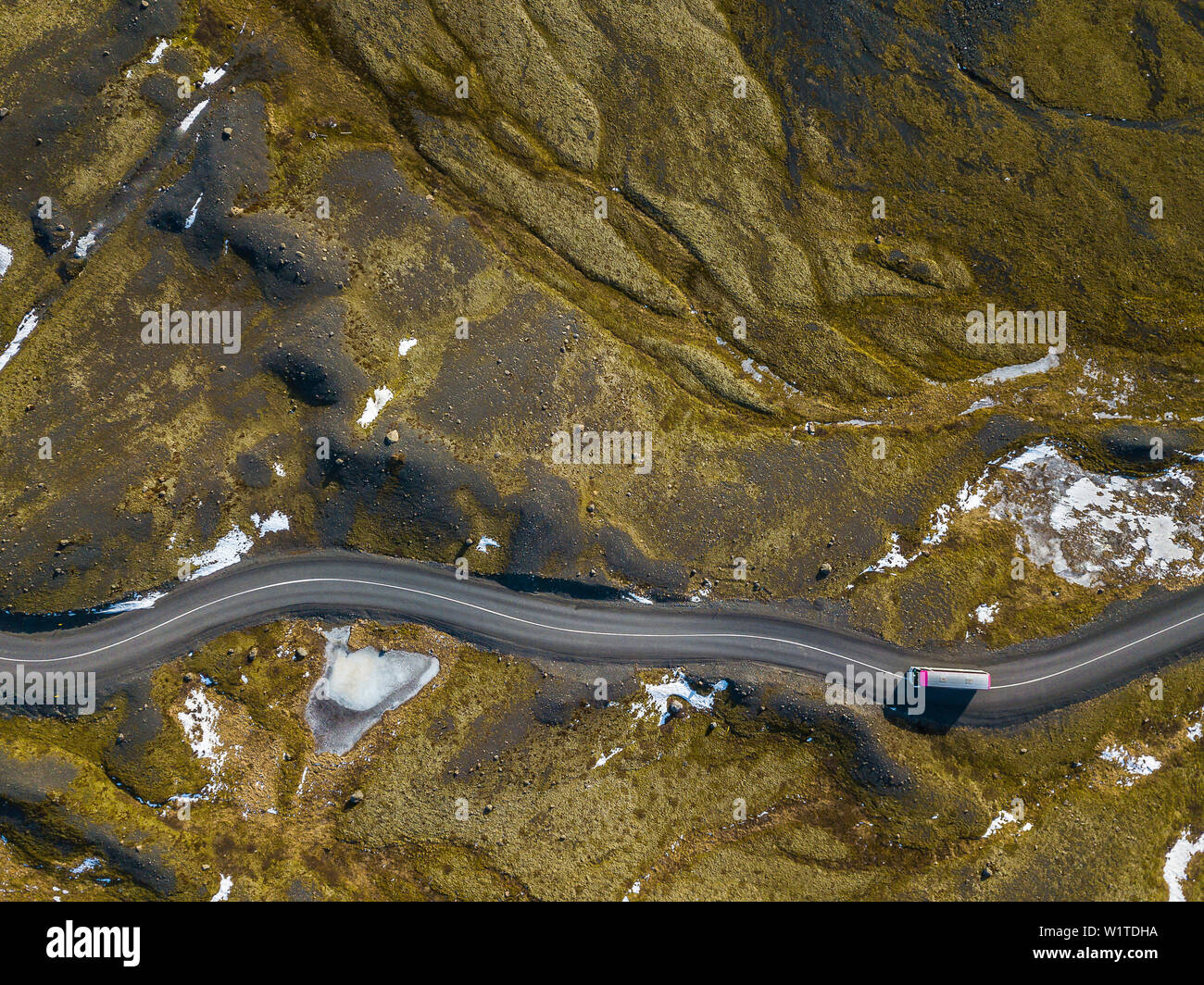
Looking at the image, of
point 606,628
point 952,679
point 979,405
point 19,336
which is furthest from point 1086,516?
point 19,336

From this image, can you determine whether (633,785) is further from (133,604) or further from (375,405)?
(133,604)

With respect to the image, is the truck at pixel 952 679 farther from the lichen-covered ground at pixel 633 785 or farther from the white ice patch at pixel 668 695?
the white ice patch at pixel 668 695

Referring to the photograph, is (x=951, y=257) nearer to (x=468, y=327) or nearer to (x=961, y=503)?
(x=961, y=503)

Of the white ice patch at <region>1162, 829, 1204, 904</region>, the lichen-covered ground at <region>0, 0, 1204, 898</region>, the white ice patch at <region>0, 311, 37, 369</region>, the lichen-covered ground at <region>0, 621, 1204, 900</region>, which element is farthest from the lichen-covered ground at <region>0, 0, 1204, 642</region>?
the white ice patch at <region>1162, 829, 1204, 904</region>

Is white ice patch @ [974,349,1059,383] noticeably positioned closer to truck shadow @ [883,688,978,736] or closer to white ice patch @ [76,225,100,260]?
truck shadow @ [883,688,978,736]

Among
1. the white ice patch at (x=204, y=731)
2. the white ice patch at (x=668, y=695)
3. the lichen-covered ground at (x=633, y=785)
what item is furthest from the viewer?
the white ice patch at (x=668, y=695)

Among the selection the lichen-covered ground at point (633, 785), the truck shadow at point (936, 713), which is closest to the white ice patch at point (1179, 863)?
the lichen-covered ground at point (633, 785)
